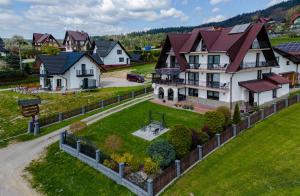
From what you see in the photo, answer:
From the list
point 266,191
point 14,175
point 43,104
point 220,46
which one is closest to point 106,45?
point 43,104

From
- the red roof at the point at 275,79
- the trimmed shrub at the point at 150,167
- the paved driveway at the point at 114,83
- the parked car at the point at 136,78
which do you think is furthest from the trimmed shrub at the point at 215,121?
the parked car at the point at 136,78

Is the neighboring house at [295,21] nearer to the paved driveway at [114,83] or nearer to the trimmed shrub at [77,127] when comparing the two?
the paved driveway at [114,83]

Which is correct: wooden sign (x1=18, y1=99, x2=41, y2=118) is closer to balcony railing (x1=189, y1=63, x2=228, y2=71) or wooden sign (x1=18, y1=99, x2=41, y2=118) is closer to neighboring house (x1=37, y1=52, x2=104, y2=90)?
balcony railing (x1=189, y1=63, x2=228, y2=71)

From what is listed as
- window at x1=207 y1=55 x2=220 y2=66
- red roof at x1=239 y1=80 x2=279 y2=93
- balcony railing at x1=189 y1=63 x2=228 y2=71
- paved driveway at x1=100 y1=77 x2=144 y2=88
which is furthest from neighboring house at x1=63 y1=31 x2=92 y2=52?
red roof at x1=239 y1=80 x2=279 y2=93

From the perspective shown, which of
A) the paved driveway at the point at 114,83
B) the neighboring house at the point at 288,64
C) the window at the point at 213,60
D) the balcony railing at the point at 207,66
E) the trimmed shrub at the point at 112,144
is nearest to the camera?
the trimmed shrub at the point at 112,144

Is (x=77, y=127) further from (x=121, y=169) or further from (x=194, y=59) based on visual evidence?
(x=194, y=59)

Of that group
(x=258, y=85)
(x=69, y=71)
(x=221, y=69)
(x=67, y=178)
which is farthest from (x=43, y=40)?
(x=67, y=178)
